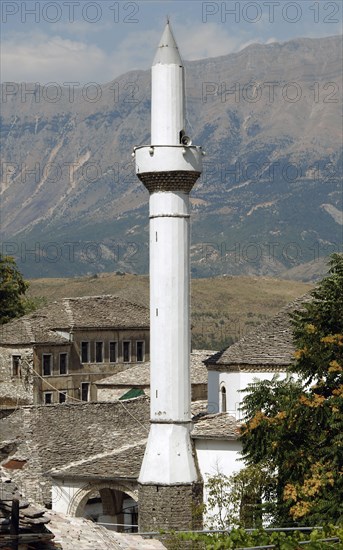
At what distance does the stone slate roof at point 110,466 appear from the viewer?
51.4 m

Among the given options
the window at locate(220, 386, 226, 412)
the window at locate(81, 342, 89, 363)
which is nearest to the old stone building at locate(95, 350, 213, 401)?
the window at locate(81, 342, 89, 363)

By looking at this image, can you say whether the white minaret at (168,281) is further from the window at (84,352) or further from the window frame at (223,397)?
the window at (84,352)

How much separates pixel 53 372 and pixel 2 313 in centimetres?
979

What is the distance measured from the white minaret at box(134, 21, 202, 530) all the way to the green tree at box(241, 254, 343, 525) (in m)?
7.86

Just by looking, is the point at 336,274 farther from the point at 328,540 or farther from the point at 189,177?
the point at 328,540

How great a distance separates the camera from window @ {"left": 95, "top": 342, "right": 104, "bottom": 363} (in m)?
83.4

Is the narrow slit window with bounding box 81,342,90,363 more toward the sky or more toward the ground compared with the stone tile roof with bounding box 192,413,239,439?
more toward the sky

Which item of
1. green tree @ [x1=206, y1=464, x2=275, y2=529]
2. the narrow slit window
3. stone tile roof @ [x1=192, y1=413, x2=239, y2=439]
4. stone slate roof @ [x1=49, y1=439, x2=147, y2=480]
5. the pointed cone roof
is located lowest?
green tree @ [x1=206, y1=464, x2=275, y2=529]

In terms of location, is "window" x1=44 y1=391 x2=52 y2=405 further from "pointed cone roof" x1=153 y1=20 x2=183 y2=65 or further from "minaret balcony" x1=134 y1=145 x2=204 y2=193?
"pointed cone roof" x1=153 y1=20 x2=183 y2=65

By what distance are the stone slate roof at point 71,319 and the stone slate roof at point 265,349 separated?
2698 cm

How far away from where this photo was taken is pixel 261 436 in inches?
1625

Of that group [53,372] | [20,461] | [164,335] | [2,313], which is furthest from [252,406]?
[2,313]

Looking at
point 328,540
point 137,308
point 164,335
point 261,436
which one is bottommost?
point 328,540

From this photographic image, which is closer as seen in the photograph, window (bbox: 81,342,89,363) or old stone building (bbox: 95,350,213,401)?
old stone building (bbox: 95,350,213,401)
